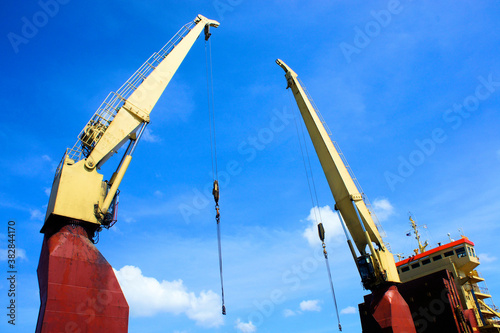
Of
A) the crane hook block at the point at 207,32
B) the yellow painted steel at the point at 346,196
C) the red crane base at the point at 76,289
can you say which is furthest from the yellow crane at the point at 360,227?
the red crane base at the point at 76,289

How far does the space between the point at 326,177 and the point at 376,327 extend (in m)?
9.38

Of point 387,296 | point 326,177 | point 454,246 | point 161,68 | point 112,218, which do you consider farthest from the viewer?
point 454,246

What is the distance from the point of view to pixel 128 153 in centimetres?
1538

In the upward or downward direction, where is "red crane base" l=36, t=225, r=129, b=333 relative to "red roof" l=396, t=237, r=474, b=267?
downward

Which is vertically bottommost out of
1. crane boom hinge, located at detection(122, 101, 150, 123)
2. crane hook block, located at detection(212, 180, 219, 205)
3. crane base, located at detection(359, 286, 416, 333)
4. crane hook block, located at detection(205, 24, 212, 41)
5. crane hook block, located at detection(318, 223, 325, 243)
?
crane base, located at detection(359, 286, 416, 333)

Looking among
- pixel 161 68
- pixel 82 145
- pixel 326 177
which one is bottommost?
pixel 82 145

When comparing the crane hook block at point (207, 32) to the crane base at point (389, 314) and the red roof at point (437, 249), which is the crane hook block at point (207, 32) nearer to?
the crane base at point (389, 314)

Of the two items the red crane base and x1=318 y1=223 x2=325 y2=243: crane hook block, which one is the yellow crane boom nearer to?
the red crane base

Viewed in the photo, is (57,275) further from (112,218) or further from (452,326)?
(452,326)

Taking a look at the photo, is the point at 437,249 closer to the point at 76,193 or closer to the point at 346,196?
the point at 346,196

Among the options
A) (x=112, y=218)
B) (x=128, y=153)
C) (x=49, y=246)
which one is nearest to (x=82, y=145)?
(x=128, y=153)

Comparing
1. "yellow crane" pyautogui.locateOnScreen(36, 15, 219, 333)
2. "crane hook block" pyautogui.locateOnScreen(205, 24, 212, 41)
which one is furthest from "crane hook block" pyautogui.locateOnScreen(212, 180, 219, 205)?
"crane hook block" pyautogui.locateOnScreen(205, 24, 212, 41)

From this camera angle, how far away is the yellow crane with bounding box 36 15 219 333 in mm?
10977

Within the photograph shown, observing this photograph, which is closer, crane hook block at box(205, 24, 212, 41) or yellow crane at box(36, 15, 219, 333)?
yellow crane at box(36, 15, 219, 333)
